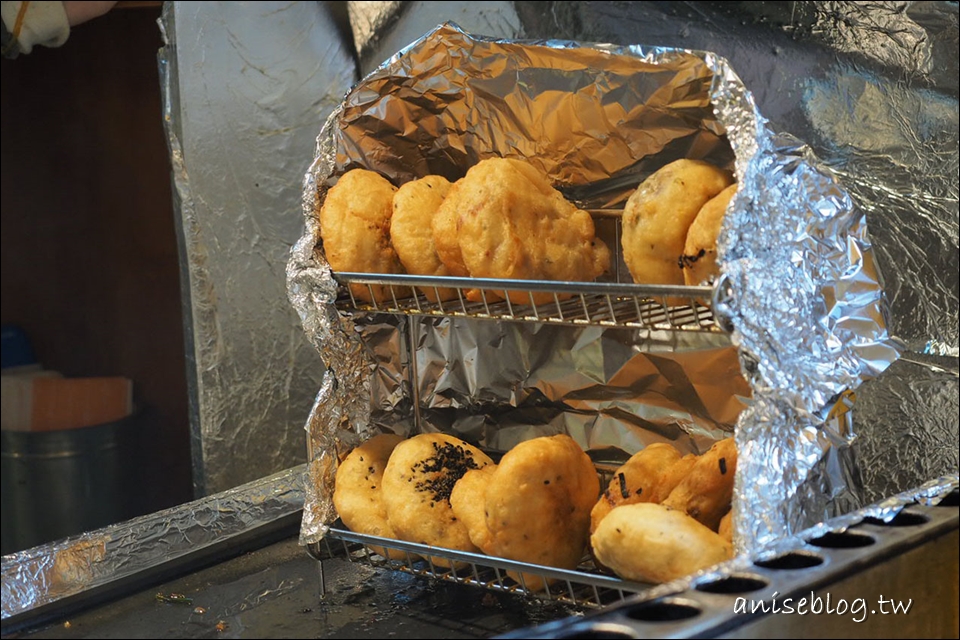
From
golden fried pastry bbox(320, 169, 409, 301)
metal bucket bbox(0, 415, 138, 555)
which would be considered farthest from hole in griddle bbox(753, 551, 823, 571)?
metal bucket bbox(0, 415, 138, 555)

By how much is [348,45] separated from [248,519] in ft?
4.75

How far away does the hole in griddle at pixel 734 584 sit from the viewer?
3.50 ft

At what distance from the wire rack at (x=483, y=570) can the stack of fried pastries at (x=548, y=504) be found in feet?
0.06

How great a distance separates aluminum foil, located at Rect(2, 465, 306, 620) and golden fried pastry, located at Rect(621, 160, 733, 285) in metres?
0.90

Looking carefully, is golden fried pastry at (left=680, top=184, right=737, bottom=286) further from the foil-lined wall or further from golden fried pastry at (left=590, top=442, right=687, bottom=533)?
the foil-lined wall

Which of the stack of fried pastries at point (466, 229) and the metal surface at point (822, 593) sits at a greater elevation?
the stack of fried pastries at point (466, 229)

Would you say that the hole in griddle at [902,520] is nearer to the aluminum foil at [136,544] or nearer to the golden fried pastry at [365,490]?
the golden fried pastry at [365,490]

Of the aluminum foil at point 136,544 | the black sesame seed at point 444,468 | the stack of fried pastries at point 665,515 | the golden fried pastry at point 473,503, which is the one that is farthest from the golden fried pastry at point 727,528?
the aluminum foil at point 136,544

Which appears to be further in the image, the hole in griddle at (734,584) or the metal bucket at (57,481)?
the metal bucket at (57,481)

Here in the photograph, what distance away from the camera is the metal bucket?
11.1ft

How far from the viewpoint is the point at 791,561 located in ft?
3.73

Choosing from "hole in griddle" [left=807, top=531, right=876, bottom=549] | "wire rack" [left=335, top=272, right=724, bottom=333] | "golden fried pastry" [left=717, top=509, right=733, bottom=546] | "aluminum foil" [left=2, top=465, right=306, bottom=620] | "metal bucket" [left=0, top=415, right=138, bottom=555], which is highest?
"wire rack" [left=335, top=272, right=724, bottom=333]

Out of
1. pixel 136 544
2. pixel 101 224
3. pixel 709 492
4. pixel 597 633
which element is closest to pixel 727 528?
pixel 709 492

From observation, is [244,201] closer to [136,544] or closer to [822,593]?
[136,544]
